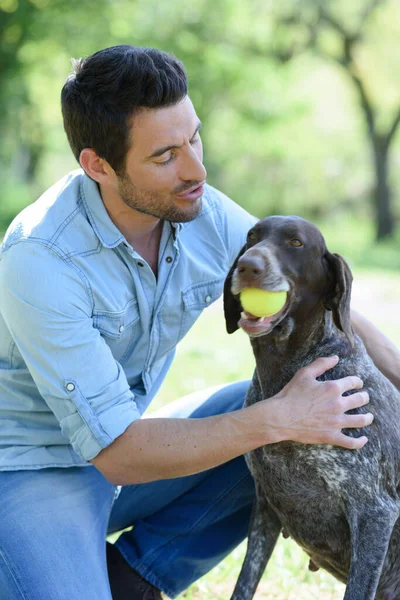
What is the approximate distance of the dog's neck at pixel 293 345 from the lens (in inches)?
129

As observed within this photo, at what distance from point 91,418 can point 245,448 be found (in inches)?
23.4

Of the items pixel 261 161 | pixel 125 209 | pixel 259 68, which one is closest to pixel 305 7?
pixel 259 68

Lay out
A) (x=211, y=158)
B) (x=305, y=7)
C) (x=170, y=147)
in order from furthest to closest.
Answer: (x=211, y=158)
(x=305, y=7)
(x=170, y=147)

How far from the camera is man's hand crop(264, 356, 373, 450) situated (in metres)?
3.14

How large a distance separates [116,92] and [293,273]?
109cm

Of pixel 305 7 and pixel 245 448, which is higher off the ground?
pixel 245 448

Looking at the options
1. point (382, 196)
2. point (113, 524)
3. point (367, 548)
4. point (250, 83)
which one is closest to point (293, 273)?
point (367, 548)

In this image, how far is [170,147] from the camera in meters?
3.49

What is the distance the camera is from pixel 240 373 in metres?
7.97

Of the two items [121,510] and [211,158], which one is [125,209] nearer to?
[121,510]

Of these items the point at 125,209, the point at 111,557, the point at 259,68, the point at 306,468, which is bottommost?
the point at 259,68

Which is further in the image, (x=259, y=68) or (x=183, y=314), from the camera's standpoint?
(x=259, y=68)

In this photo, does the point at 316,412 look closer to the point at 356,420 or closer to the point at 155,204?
the point at 356,420

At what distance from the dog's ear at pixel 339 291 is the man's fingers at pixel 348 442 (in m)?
0.37
